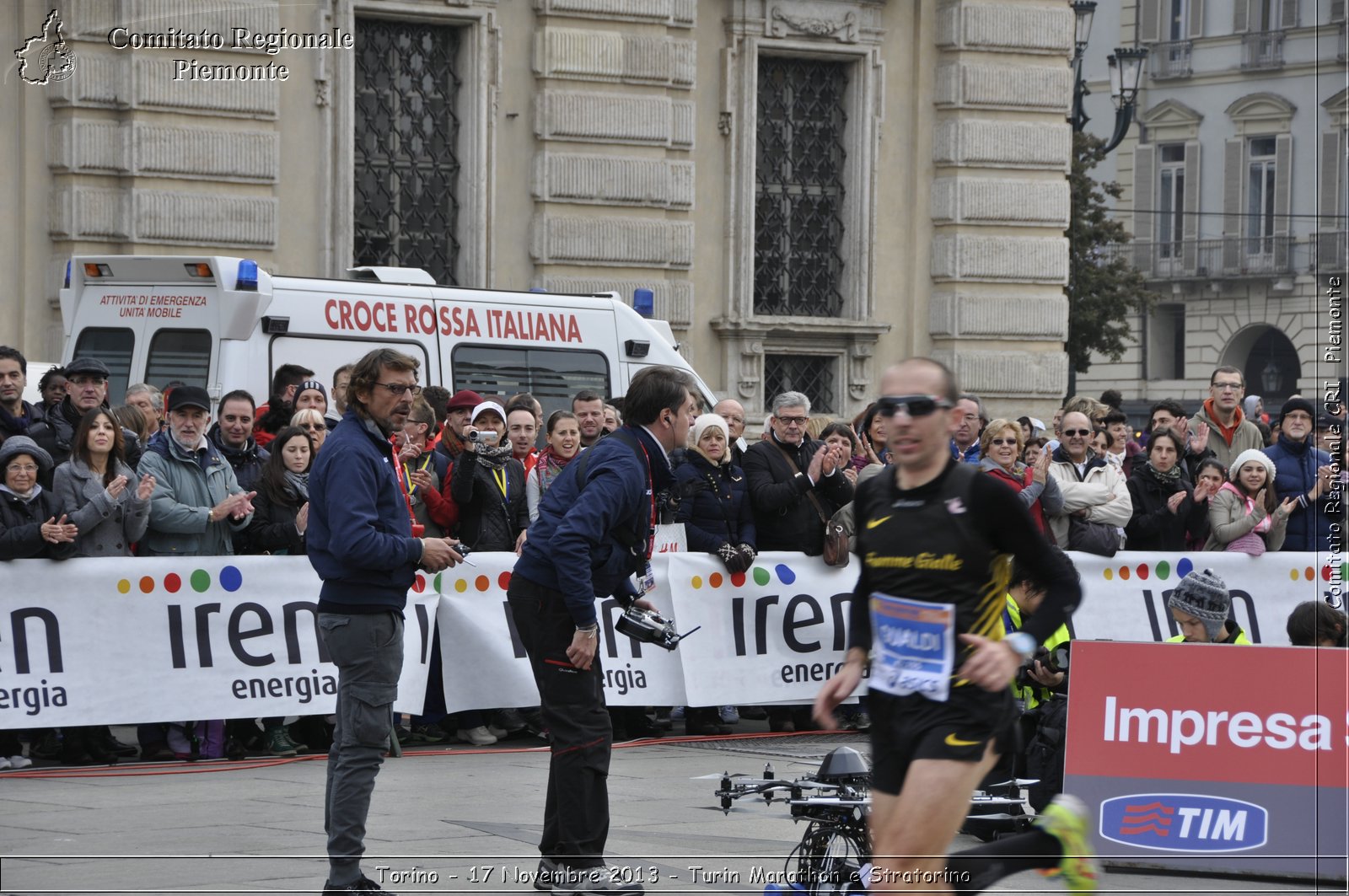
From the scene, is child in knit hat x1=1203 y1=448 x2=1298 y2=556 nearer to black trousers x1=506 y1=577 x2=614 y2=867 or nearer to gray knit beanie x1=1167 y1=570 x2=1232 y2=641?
gray knit beanie x1=1167 y1=570 x2=1232 y2=641

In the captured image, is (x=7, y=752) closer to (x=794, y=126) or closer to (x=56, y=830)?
(x=56, y=830)

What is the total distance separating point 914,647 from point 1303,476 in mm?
8915

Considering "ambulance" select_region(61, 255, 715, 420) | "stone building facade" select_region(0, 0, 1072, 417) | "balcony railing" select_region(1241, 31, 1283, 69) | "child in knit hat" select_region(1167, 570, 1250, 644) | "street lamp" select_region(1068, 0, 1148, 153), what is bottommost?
"child in knit hat" select_region(1167, 570, 1250, 644)

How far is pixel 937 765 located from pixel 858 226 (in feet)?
51.4

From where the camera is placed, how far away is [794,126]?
20.7 m

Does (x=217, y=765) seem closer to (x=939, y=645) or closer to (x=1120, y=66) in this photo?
(x=939, y=645)

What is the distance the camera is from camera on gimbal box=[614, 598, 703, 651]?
7785 mm

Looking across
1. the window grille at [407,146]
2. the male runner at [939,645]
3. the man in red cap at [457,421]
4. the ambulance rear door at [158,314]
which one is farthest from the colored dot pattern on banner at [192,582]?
the window grille at [407,146]

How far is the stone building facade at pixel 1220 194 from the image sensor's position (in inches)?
1389

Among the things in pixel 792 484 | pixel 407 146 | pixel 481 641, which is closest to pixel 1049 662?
pixel 792 484

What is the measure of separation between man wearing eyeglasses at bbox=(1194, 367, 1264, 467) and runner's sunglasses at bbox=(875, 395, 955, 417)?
401 inches

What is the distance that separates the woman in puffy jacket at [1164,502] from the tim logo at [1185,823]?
5.50 m

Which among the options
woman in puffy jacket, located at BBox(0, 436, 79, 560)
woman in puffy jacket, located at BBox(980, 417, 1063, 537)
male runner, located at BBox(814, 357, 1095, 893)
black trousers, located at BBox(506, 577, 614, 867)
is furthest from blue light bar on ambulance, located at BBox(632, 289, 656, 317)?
male runner, located at BBox(814, 357, 1095, 893)

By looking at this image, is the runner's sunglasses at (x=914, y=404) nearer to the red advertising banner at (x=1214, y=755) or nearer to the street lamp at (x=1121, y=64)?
the red advertising banner at (x=1214, y=755)
